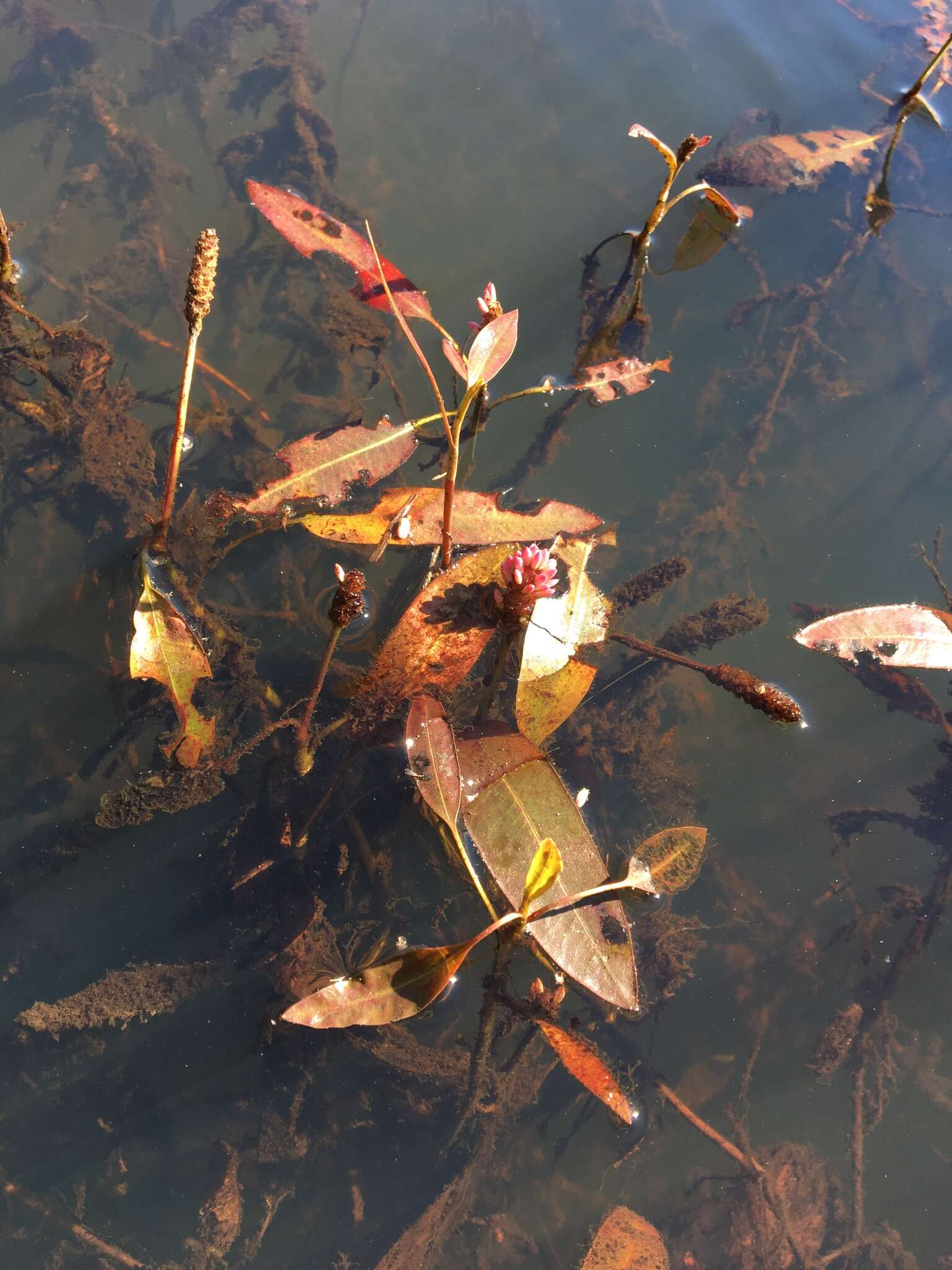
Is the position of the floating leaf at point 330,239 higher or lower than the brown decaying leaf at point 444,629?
higher

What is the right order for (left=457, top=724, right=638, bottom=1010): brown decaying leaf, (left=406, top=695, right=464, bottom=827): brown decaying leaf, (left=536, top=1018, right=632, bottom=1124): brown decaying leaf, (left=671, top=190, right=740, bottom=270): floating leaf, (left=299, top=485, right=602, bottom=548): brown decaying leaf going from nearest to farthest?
1. (left=457, top=724, right=638, bottom=1010): brown decaying leaf
2. (left=406, top=695, right=464, bottom=827): brown decaying leaf
3. (left=536, top=1018, right=632, bottom=1124): brown decaying leaf
4. (left=299, top=485, right=602, bottom=548): brown decaying leaf
5. (left=671, top=190, right=740, bottom=270): floating leaf

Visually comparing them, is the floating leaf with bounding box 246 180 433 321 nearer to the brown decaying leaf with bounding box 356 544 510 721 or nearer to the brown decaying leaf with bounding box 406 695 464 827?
the brown decaying leaf with bounding box 356 544 510 721

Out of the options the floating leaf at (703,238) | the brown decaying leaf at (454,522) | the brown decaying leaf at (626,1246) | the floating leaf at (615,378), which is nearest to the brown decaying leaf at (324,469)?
the brown decaying leaf at (454,522)

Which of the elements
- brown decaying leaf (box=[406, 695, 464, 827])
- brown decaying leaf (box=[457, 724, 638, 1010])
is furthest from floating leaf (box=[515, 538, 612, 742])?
brown decaying leaf (box=[406, 695, 464, 827])

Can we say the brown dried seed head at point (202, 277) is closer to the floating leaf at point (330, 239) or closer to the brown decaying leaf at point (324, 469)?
the brown decaying leaf at point (324, 469)

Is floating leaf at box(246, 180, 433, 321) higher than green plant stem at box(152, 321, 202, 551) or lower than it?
higher

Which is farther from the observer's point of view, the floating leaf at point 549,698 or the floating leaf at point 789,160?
the floating leaf at point 789,160
